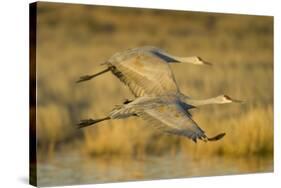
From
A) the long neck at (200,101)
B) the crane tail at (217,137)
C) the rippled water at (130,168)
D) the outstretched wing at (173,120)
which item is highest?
the long neck at (200,101)

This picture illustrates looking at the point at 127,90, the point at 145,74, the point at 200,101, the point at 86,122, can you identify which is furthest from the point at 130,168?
the point at 200,101

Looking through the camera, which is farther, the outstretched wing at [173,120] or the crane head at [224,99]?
the crane head at [224,99]

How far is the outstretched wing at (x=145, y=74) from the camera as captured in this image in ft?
28.1

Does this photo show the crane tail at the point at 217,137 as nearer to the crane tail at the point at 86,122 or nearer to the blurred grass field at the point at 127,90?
the blurred grass field at the point at 127,90

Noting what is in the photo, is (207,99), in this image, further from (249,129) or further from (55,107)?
(55,107)

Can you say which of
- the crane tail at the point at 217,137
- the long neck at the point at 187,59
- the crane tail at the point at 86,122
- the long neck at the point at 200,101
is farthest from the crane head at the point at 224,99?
the crane tail at the point at 86,122

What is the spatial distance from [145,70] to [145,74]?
43 mm

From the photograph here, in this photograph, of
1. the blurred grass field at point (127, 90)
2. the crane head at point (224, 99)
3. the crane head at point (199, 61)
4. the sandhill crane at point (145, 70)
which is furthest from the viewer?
the crane head at point (224, 99)

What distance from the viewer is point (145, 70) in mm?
8688

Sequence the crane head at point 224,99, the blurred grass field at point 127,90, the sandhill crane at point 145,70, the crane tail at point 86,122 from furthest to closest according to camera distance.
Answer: the crane head at point 224,99 → the sandhill crane at point 145,70 → the crane tail at point 86,122 → the blurred grass field at point 127,90

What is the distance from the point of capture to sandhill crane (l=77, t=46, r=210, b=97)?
8.54 m

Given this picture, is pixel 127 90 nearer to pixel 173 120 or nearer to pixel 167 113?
pixel 167 113

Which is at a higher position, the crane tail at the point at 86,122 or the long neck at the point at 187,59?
the long neck at the point at 187,59

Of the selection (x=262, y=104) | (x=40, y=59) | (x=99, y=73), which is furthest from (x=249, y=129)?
(x=40, y=59)
